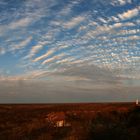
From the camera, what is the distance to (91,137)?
21453 millimetres

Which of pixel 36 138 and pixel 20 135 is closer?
pixel 36 138

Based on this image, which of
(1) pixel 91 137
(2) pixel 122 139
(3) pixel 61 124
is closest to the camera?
(2) pixel 122 139

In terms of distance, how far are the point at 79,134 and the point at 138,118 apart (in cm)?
792

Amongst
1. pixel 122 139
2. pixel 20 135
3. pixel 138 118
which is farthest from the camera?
pixel 138 118

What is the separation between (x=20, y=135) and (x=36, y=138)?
8.20 feet

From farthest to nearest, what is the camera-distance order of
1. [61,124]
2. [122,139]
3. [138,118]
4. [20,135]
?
1. [61,124]
2. [138,118]
3. [20,135]
4. [122,139]

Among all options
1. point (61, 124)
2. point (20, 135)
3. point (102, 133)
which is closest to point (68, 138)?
point (102, 133)

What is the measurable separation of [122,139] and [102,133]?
9.48 feet

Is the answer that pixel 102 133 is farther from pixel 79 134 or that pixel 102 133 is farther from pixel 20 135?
pixel 20 135

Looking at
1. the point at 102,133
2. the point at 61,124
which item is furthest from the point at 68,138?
the point at 61,124

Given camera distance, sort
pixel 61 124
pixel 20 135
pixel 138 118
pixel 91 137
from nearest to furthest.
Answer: pixel 91 137, pixel 20 135, pixel 138 118, pixel 61 124

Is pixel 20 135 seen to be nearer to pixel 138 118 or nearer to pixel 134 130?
pixel 134 130

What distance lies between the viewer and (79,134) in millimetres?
22484

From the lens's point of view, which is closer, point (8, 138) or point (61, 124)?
point (8, 138)
